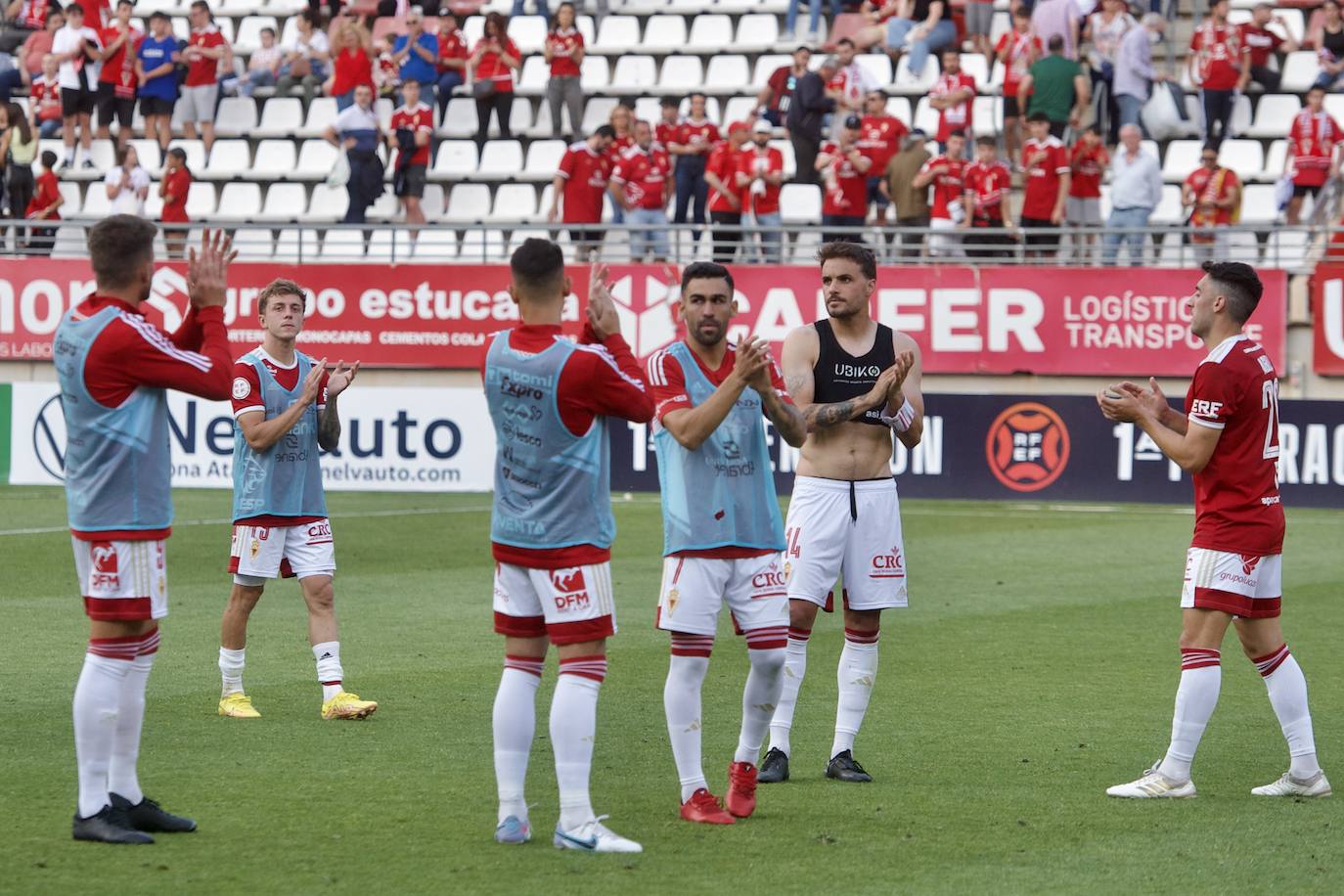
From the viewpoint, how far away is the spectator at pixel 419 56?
28.0 m

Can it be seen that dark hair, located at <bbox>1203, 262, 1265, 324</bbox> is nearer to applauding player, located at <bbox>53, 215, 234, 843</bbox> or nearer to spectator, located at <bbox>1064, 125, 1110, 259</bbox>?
applauding player, located at <bbox>53, 215, 234, 843</bbox>

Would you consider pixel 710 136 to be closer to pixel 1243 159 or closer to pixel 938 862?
pixel 1243 159

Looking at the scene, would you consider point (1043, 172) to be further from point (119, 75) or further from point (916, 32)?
point (119, 75)

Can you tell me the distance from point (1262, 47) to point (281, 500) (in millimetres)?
20105

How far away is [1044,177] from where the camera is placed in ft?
77.8

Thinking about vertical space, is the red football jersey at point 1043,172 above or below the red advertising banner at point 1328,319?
above

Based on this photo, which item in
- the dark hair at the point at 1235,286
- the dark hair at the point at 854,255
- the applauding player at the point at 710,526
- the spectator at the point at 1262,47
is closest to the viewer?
the applauding player at the point at 710,526

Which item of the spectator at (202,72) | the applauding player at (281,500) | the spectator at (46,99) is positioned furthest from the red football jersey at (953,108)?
the applauding player at (281,500)

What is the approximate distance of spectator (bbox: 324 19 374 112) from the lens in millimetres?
28172

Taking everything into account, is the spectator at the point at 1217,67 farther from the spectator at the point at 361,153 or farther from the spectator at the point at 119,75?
the spectator at the point at 119,75

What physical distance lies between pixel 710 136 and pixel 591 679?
1920cm

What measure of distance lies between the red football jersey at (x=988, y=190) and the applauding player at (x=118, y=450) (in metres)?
17.7

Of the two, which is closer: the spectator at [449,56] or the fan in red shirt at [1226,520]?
the fan in red shirt at [1226,520]

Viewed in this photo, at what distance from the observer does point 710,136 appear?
2527 cm
